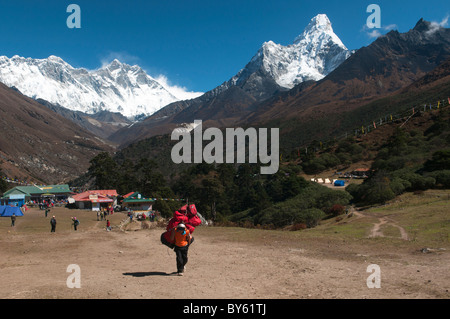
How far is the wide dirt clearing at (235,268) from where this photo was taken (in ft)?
25.9

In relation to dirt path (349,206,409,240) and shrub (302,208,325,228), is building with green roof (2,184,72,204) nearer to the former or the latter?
shrub (302,208,325,228)

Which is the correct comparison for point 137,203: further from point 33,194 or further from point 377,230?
point 377,230

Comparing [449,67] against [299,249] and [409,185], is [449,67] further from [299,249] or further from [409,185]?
[299,249]

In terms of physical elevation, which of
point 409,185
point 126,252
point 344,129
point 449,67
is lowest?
point 126,252

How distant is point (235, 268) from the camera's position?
37.0 feet

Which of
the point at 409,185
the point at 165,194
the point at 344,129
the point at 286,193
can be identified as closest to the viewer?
the point at 409,185

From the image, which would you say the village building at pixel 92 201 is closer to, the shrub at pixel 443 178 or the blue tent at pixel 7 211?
the blue tent at pixel 7 211

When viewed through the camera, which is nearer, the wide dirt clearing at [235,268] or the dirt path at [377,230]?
the wide dirt clearing at [235,268]

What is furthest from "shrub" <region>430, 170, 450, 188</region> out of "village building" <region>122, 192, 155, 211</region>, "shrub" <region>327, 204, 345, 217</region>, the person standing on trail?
"village building" <region>122, 192, 155, 211</region>

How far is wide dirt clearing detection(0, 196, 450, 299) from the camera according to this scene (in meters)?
7.91

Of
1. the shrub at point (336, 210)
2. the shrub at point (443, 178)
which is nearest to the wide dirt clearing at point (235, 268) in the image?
the shrub at point (336, 210)
